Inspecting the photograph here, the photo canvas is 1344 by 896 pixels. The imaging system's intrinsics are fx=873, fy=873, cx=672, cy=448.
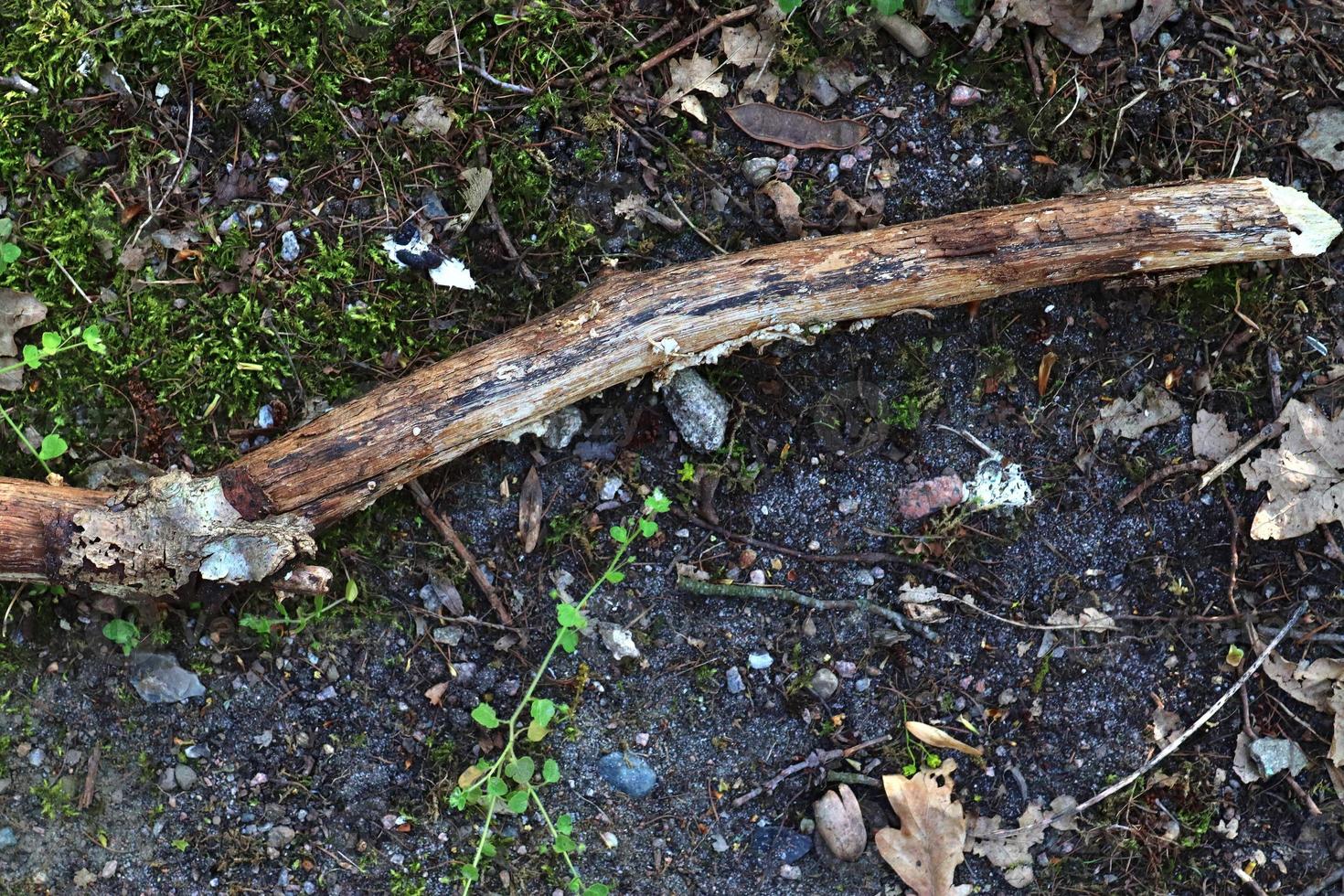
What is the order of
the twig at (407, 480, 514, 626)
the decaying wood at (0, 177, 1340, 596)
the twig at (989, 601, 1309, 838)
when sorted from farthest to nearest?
the twig at (989, 601, 1309, 838)
the twig at (407, 480, 514, 626)
the decaying wood at (0, 177, 1340, 596)

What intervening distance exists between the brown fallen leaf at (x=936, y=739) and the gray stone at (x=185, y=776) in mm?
2638

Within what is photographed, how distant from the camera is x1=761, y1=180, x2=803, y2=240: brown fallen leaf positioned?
10.5 feet

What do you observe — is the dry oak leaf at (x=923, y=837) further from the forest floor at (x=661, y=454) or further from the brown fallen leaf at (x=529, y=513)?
the brown fallen leaf at (x=529, y=513)

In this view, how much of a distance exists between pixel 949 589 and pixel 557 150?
220 cm

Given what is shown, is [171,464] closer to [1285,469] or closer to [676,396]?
[676,396]

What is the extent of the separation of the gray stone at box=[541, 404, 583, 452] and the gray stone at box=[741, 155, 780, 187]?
1.08m

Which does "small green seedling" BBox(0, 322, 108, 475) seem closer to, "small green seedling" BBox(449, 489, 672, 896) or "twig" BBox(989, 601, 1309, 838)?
"small green seedling" BBox(449, 489, 672, 896)

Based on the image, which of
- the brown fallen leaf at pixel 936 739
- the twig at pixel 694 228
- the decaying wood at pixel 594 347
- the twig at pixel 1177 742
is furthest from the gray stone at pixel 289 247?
the twig at pixel 1177 742

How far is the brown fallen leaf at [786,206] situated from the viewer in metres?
3.21

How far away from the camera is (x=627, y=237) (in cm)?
324

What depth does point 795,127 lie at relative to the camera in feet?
10.7

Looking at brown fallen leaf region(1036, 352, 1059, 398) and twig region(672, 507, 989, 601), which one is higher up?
brown fallen leaf region(1036, 352, 1059, 398)

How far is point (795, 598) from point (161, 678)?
2.34 meters

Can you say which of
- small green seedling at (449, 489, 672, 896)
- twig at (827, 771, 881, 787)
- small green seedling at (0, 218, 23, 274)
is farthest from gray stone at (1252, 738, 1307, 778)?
small green seedling at (0, 218, 23, 274)
